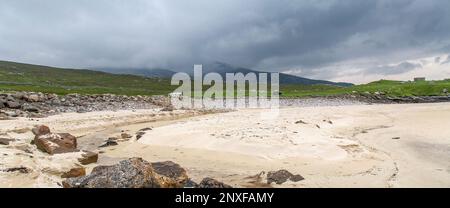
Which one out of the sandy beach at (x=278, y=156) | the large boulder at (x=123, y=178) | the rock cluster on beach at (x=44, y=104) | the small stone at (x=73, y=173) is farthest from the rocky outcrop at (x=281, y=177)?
the rock cluster on beach at (x=44, y=104)

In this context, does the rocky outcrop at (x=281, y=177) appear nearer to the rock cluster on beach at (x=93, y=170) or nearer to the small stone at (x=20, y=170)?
the rock cluster on beach at (x=93, y=170)

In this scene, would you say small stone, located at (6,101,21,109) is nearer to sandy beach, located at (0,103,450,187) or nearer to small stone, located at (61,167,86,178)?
sandy beach, located at (0,103,450,187)

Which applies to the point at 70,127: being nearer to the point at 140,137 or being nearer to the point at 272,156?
the point at 140,137

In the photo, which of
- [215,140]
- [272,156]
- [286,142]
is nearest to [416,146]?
[286,142]

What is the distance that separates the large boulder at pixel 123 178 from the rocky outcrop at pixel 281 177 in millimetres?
3261

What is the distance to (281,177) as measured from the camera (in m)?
10.5

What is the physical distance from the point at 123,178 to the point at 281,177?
449 cm

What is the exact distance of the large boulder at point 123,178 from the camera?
316 inches

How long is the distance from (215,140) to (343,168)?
6.57 m

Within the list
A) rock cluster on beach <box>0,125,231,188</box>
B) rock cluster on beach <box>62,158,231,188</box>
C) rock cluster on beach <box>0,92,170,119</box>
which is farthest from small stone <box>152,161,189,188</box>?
rock cluster on beach <box>0,92,170,119</box>

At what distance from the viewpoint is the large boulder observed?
8038mm

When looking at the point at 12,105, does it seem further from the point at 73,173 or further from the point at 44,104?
the point at 73,173

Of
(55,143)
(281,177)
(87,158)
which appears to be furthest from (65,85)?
(281,177)

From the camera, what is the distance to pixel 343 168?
11.9 meters
